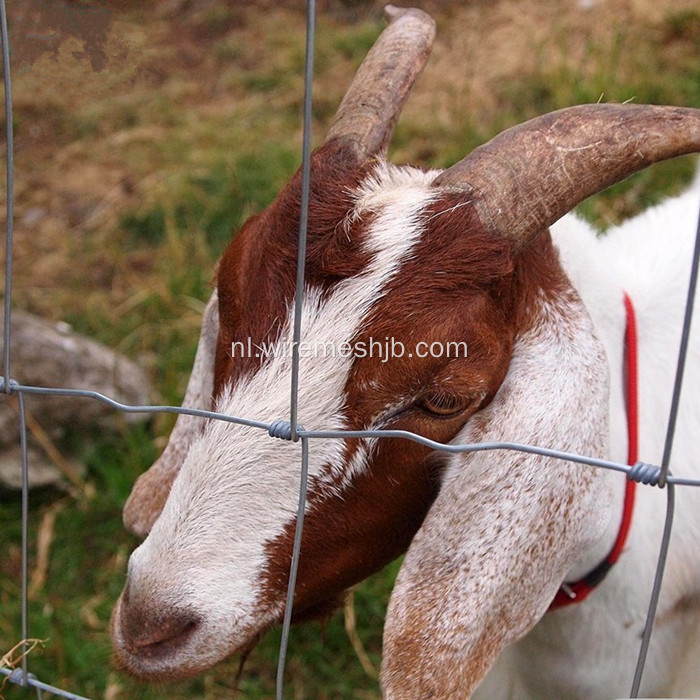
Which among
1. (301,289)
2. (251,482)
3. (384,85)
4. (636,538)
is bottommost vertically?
(636,538)

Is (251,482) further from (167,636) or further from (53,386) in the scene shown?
(53,386)

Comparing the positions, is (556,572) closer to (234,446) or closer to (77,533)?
(234,446)

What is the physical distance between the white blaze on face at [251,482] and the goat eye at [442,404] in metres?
0.17

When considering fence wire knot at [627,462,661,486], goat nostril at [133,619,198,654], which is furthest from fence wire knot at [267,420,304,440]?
fence wire knot at [627,462,661,486]

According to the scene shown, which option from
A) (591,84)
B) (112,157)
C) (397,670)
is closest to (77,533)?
(397,670)

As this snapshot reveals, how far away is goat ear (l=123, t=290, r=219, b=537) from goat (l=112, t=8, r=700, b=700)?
33 centimetres

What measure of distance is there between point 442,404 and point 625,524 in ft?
1.77

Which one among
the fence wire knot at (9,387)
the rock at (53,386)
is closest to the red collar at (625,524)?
the fence wire knot at (9,387)

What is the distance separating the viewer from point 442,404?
177 centimetres

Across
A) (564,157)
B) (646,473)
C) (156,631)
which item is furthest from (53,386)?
(646,473)

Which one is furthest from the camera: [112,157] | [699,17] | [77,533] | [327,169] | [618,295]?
[112,157]

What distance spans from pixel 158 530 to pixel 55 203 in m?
4.30

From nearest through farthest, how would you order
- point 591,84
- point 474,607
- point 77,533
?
point 474,607 < point 77,533 < point 591,84

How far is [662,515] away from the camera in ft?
6.70
